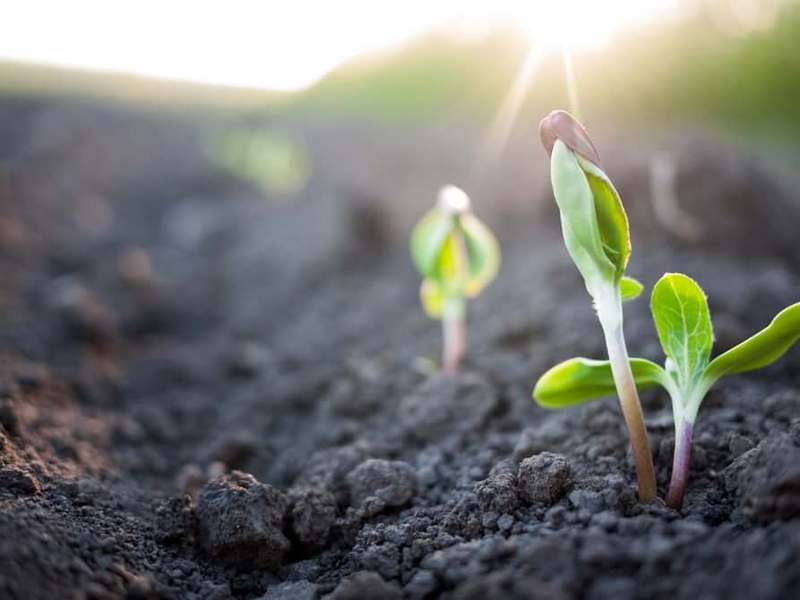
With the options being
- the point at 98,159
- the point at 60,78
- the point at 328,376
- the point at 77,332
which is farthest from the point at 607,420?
the point at 60,78

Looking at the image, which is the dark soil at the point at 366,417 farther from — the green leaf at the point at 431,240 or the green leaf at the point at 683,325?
the green leaf at the point at 431,240

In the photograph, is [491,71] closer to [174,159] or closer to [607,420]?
[174,159]

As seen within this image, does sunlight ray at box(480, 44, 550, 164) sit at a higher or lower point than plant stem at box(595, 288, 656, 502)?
higher

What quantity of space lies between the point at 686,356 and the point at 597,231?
38 cm

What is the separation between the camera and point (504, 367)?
2.71 metres

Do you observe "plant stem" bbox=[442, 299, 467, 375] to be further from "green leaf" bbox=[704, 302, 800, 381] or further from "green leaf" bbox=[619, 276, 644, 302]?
"green leaf" bbox=[704, 302, 800, 381]

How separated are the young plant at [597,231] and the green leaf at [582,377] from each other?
0.07 metres

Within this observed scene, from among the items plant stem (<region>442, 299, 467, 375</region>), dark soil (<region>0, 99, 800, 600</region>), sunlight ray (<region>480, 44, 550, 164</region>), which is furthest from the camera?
sunlight ray (<region>480, 44, 550, 164</region>)

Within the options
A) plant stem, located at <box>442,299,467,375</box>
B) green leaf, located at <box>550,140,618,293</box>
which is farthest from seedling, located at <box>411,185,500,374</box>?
green leaf, located at <box>550,140,618,293</box>

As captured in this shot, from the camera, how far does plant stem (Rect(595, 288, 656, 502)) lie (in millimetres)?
1613

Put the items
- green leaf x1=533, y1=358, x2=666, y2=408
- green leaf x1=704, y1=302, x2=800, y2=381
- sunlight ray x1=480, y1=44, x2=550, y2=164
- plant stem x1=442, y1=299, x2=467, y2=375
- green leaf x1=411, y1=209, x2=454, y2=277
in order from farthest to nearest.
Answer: sunlight ray x1=480, y1=44, x2=550, y2=164
plant stem x1=442, y1=299, x2=467, y2=375
green leaf x1=411, y1=209, x2=454, y2=277
green leaf x1=533, y1=358, x2=666, y2=408
green leaf x1=704, y1=302, x2=800, y2=381

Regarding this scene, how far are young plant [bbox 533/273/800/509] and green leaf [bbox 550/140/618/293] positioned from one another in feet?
0.57

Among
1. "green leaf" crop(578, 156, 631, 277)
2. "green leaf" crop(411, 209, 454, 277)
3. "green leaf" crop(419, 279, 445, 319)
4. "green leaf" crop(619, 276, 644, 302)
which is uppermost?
"green leaf" crop(411, 209, 454, 277)

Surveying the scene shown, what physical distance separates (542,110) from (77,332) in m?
4.61
